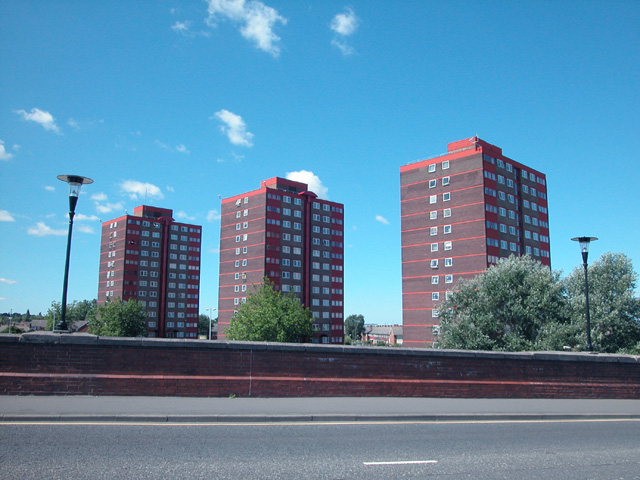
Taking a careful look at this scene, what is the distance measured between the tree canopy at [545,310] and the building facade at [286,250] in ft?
208

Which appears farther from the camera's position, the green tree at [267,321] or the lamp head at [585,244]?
the green tree at [267,321]

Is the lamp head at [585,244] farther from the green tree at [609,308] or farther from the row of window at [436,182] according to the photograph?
the row of window at [436,182]

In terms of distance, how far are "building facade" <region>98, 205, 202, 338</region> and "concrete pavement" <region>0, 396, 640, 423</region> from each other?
373 feet

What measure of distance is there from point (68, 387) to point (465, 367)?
1028 cm

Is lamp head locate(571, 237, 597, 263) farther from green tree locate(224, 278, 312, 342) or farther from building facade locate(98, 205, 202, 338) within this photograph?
building facade locate(98, 205, 202, 338)

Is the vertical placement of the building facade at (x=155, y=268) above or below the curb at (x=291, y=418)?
above

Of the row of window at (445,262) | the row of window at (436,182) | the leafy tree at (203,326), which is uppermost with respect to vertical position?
the row of window at (436,182)

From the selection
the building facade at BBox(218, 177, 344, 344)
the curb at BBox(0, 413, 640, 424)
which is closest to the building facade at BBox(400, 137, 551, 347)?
the building facade at BBox(218, 177, 344, 344)

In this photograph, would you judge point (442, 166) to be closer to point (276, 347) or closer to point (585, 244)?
point (585, 244)

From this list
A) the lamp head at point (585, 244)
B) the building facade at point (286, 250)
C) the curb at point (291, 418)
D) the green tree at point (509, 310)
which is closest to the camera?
the curb at point (291, 418)

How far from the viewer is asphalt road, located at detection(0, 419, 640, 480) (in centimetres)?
650

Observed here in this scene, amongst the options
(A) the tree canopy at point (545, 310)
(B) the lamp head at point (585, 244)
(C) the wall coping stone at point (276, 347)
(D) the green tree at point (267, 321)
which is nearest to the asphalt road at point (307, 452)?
(C) the wall coping stone at point (276, 347)

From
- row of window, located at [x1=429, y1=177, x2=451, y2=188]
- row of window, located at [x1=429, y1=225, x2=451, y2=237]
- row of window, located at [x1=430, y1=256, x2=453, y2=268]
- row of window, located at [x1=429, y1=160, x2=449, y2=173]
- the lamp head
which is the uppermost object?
row of window, located at [x1=429, y1=160, x2=449, y2=173]

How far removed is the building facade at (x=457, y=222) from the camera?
2667 inches
